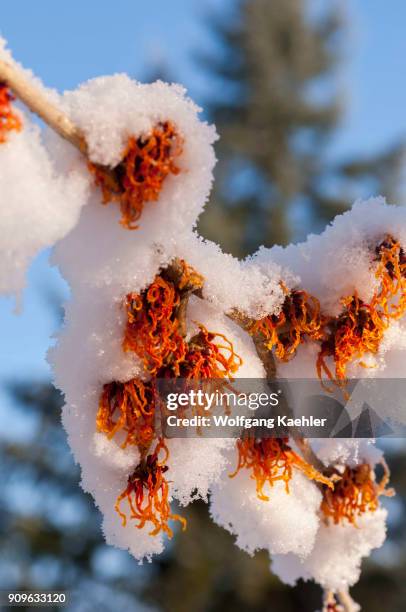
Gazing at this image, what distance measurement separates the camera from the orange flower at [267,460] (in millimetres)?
1826

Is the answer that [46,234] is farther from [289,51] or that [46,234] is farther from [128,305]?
[289,51]

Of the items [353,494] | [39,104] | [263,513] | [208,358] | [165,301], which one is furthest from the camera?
[353,494]

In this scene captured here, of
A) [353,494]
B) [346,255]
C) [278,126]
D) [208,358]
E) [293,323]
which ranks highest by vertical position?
[278,126]

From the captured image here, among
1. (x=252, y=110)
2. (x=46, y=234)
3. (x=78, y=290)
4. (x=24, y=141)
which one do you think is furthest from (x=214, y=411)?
(x=252, y=110)

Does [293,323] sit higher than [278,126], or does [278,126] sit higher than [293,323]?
[278,126]

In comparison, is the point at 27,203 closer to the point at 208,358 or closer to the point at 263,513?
the point at 208,358

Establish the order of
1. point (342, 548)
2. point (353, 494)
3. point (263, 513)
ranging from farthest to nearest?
point (342, 548) < point (353, 494) < point (263, 513)

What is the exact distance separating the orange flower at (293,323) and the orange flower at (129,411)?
1.06 ft

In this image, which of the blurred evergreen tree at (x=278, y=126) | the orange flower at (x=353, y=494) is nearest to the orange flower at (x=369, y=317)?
the orange flower at (x=353, y=494)

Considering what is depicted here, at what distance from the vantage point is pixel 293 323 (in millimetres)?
1603

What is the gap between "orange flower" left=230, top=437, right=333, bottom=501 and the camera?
5.99 ft

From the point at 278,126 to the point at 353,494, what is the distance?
14.0 metres

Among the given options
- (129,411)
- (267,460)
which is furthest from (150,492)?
(267,460)

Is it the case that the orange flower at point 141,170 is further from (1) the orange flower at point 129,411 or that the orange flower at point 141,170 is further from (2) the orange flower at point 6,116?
(1) the orange flower at point 129,411
